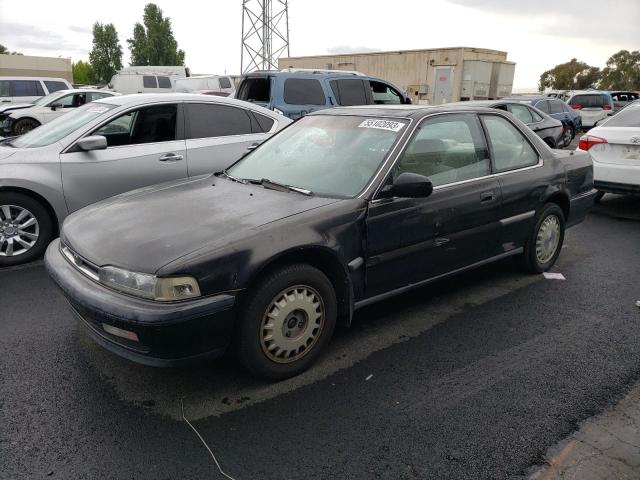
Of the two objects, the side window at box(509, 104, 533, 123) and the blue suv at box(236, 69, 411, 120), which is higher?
the blue suv at box(236, 69, 411, 120)

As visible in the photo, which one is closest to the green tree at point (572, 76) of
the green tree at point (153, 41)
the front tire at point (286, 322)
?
the green tree at point (153, 41)

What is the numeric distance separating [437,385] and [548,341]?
43.0 inches

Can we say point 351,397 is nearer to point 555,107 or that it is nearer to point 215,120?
point 215,120

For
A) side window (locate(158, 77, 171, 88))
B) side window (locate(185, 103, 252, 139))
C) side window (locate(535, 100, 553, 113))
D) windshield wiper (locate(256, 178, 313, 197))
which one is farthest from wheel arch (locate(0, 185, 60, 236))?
side window (locate(158, 77, 171, 88))

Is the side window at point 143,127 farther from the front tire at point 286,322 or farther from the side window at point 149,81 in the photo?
the side window at point 149,81

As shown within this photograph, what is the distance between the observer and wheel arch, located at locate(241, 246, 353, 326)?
2834 mm

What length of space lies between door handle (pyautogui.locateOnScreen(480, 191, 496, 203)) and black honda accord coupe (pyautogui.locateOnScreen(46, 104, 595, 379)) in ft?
0.05

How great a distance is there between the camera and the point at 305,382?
10.1 feet

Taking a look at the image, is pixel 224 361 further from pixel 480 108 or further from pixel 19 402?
pixel 480 108

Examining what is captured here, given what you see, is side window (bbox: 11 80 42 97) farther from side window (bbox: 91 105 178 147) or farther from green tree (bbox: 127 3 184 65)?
green tree (bbox: 127 3 184 65)

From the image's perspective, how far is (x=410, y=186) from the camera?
126 inches

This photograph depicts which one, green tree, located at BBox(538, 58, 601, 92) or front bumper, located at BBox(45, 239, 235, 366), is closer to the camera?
front bumper, located at BBox(45, 239, 235, 366)

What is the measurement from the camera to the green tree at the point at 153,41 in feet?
208

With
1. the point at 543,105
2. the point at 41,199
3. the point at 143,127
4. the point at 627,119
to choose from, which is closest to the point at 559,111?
the point at 543,105
